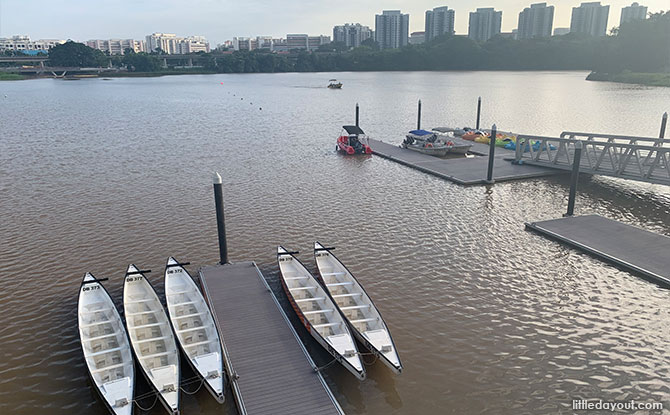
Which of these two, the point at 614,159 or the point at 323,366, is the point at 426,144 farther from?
the point at 323,366

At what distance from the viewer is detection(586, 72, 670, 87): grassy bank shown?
413 ft

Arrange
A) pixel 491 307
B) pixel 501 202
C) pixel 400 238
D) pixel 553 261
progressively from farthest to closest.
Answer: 1. pixel 501 202
2. pixel 400 238
3. pixel 553 261
4. pixel 491 307

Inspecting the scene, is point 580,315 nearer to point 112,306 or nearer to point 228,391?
point 228,391

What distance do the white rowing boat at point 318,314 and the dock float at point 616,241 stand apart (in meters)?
12.9

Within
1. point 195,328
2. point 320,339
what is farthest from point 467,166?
point 195,328

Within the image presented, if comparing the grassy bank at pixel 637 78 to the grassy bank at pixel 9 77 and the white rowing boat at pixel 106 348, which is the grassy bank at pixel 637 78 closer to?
the white rowing boat at pixel 106 348

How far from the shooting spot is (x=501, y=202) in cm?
2917

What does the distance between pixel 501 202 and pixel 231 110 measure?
64701 millimetres

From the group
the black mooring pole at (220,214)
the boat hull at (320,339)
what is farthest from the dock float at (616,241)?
the black mooring pole at (220,214)

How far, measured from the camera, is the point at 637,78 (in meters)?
136

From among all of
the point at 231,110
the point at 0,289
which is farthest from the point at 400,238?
the point at 231,110

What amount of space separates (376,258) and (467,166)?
19.2m

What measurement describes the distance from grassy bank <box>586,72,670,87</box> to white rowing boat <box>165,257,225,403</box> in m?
144

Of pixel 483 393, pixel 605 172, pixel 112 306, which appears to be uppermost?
pixel 605 172
